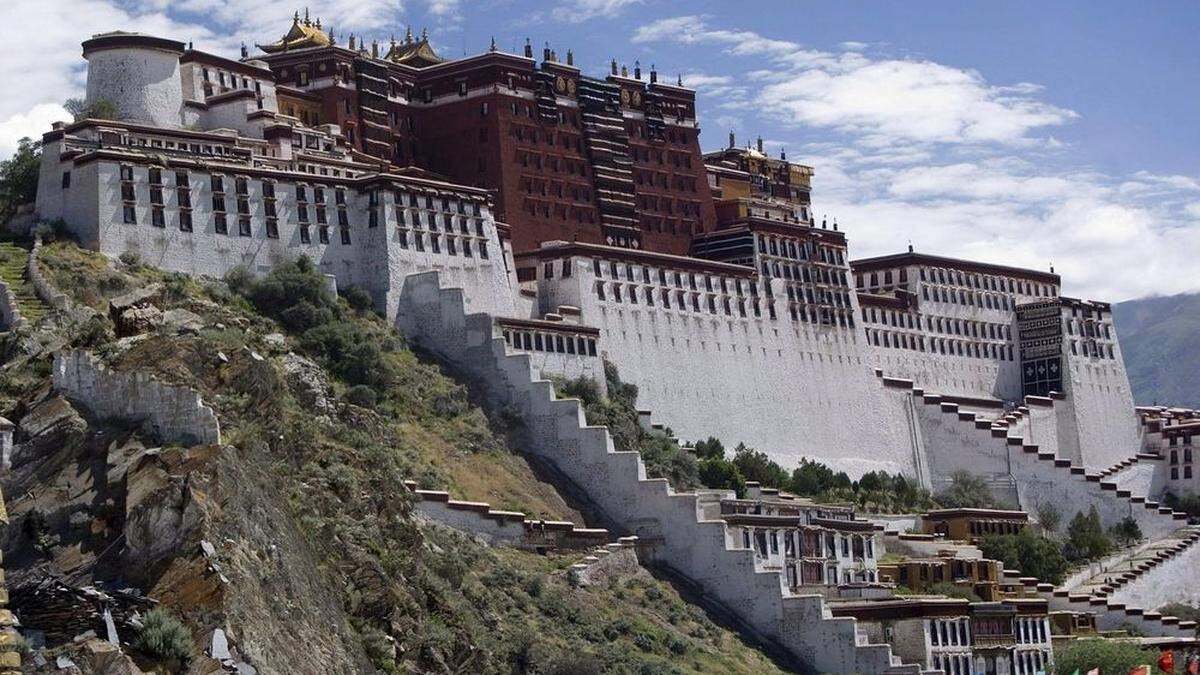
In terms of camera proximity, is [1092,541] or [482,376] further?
[1092,541]

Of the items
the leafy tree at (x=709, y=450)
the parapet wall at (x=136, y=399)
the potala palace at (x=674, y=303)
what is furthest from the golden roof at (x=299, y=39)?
the parapet wall at (x=136, y=399)

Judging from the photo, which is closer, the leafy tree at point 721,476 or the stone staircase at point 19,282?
the stone staircase at point 19,282

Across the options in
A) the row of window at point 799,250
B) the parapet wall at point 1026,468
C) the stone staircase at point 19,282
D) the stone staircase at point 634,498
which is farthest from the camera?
the parapet wall at point 1026,468

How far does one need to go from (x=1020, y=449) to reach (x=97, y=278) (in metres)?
51.4

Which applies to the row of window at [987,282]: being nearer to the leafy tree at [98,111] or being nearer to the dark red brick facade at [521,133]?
the dark red brick facade at [521,133]

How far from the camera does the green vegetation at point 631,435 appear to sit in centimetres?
9575

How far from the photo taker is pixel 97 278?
3280 inches

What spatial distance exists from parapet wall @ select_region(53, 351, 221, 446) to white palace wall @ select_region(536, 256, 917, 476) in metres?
45.5

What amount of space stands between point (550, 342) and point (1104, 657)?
25461 mm

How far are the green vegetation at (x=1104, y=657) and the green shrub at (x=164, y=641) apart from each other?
1666 inches

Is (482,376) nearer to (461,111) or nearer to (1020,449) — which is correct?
(461,111)

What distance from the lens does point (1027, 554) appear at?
105500 mm

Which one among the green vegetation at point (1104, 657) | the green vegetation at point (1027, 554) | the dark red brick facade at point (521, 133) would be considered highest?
the dark red brick facade at point (521, 133)

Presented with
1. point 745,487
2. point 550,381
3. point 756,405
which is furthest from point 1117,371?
point 550,381
